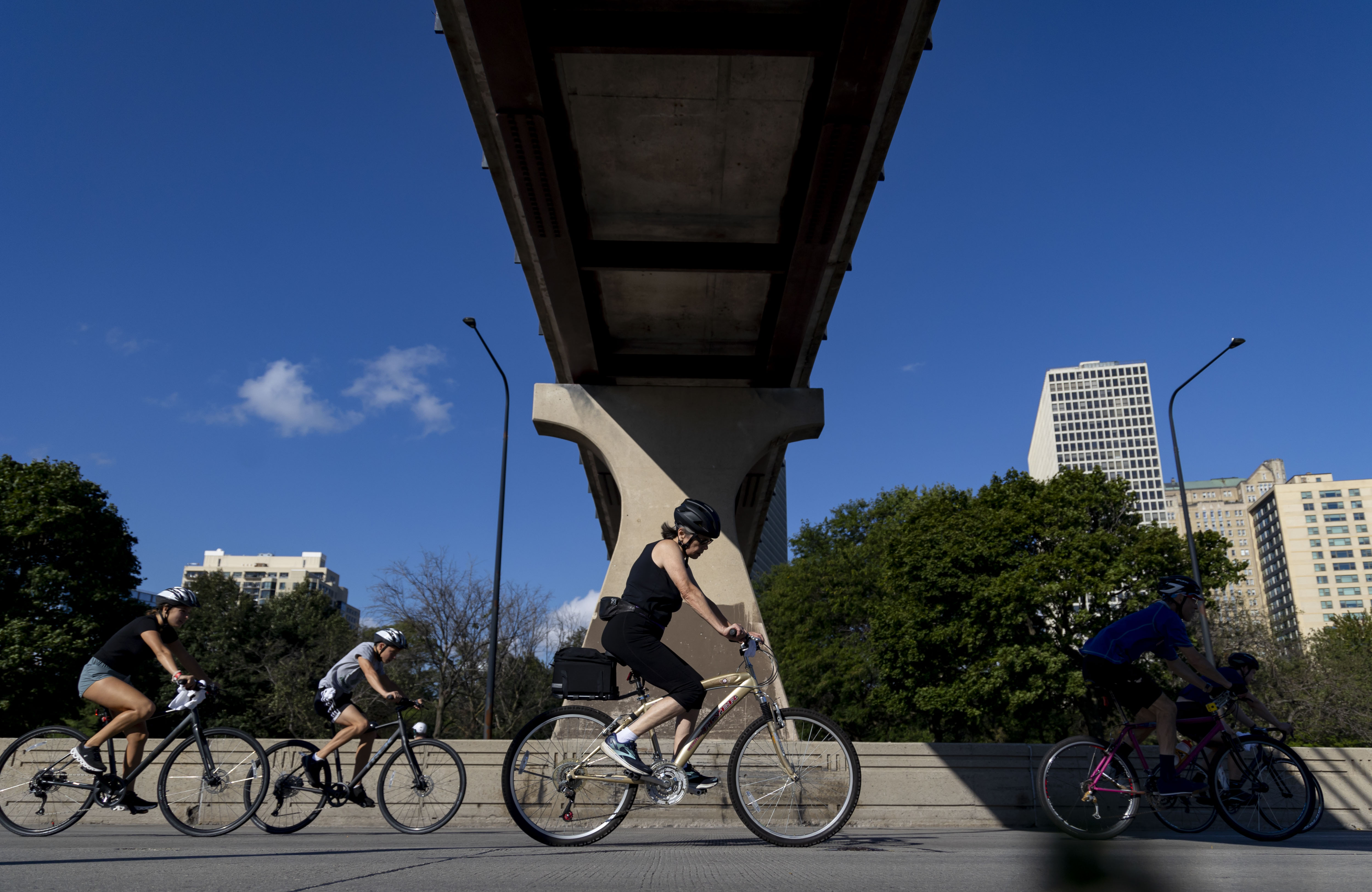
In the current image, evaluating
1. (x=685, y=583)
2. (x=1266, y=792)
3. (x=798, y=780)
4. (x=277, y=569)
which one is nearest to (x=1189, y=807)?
(x=1266, y=792)

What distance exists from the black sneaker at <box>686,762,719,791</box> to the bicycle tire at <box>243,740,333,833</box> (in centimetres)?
361

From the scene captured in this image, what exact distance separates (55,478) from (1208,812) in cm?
3342

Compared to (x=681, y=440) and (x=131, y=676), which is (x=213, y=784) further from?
(x=681, y=440)

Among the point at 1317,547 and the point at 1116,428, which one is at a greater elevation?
the point at 1116,428

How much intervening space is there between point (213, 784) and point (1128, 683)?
6.44 m

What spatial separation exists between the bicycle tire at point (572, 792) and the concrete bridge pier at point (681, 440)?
9.47 metres

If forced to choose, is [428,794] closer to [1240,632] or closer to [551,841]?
[551,841]

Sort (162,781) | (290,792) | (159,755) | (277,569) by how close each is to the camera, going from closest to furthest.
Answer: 1. (162,781)
2. (159,755)
3. (290,792)
4. (277,569)

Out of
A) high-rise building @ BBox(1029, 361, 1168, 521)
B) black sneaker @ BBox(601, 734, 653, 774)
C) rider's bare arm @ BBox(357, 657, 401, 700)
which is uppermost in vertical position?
high-rise building @ BBox(1029, 361, 1168, 521)

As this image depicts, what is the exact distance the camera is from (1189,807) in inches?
237

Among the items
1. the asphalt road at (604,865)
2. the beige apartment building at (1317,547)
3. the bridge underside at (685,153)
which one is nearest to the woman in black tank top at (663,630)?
the asphalt road at (604,865)

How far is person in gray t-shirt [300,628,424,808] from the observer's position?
7027mm

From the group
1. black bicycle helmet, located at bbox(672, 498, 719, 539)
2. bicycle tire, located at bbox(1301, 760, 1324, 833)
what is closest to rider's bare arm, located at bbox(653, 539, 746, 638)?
black bicycle helmet, located at bbox(672, 498, 719, 539)

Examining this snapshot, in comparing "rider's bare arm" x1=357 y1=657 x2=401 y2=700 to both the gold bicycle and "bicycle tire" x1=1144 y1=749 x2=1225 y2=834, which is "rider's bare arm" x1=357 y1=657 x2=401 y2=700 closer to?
the gold bicycle
